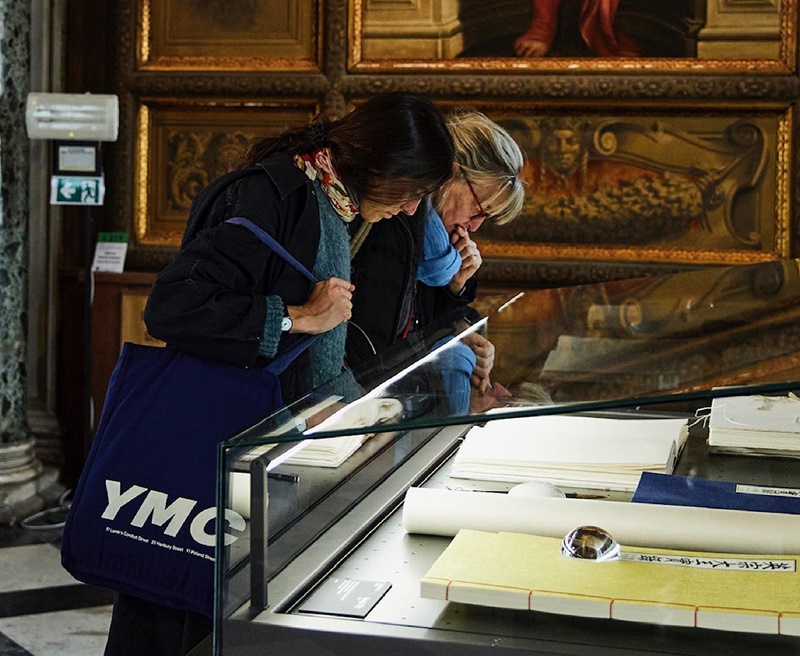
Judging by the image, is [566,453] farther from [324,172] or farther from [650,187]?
[650,187]

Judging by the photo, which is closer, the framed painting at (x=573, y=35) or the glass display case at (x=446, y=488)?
the glass display case at (x=446, y=488)

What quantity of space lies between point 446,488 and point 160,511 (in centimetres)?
59

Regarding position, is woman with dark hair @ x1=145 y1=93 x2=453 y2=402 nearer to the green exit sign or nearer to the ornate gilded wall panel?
the ornate gilded wall panel


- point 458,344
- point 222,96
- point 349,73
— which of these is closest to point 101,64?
point 222,96

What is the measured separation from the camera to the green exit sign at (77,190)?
5051 millimetres

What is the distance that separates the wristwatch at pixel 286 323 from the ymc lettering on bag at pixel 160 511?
0.32 m

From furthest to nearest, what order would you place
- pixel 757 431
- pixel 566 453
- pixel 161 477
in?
1. pixel 161 477
2. pixel 757 431
3. pixel 566 453

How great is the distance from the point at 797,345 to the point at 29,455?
4402 mm

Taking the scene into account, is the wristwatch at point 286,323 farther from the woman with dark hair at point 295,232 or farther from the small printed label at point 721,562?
the small printed label at point 721,562

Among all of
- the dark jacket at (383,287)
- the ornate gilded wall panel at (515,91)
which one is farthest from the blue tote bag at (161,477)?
the ornate gilded wall panel at (515,91)

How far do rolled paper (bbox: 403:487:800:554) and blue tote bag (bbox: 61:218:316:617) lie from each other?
1.80 feet

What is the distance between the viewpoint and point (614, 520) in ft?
4.14

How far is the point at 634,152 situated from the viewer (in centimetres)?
498

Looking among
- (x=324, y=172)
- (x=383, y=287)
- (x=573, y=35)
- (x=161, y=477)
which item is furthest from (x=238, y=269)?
(x=573, y=35)
